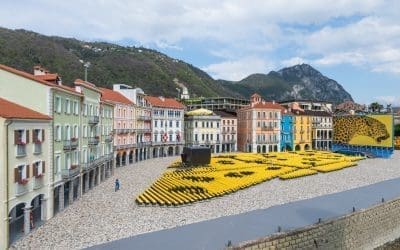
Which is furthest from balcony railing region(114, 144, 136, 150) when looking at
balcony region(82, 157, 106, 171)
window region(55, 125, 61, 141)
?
window region(55, 125, 61, 141)

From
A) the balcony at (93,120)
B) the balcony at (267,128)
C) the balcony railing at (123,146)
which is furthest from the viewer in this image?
the balcony at (267,128)

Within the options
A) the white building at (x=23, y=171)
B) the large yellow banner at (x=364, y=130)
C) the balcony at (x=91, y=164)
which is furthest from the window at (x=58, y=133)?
the large yellow banner at (x=364, y=130)

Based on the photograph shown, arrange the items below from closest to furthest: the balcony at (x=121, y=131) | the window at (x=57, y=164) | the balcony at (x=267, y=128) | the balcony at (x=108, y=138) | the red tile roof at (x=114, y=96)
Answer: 1. the window at (x=57, y=164)
2. the balcony at (x=108, y=138)
3. the red tile roof at (x=114, y=96)
4. the balcony at (x=121, y=131)
5. the balcony at (x=267, y=128)

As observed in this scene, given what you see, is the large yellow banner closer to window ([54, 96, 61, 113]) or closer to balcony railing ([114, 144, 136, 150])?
balcony railing ([114, 144, 136, 150])

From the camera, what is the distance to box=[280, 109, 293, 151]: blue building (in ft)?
392

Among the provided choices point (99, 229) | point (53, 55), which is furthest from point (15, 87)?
point (53, 55)

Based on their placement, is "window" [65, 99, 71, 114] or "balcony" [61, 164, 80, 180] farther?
"window" [65, 99, 71, 114]

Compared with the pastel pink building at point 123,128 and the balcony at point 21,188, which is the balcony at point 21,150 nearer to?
the balcony at point 21,188

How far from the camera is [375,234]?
34594 mm

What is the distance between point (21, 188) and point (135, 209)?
12.6 metres

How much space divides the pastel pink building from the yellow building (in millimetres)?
56257

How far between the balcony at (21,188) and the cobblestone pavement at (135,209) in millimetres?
3465

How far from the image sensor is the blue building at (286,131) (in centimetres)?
11962

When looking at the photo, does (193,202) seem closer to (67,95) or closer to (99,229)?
(99,229)
